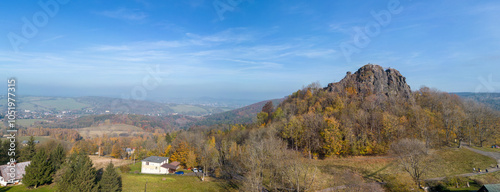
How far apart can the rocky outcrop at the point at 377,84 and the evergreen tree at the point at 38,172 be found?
76.1m

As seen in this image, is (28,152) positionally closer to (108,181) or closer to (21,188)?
(21,188)

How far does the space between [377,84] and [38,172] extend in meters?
87.7

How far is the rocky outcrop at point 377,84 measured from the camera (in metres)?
67.4

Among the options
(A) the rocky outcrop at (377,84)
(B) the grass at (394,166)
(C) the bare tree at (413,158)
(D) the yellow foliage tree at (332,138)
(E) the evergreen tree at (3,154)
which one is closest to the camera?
(C) the bare tree at (413,158)

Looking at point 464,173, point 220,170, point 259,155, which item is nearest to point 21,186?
point 220,170

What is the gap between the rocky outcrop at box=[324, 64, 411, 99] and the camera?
221ft

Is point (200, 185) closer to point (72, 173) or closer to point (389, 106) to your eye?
point (72, 173)

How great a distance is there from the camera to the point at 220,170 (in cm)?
4472

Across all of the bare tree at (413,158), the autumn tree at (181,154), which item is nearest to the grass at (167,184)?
the autumn tree at (181,154)

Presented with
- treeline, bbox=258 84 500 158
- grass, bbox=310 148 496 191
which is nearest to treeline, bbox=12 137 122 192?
grass, bbox=310 148 496 191

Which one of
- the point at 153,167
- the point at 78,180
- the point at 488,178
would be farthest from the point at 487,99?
the point at 78,180

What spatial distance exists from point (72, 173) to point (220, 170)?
26.3 metres

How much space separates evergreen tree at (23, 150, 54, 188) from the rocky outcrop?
7606cm

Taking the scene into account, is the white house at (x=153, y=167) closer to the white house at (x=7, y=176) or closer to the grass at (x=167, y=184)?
the grass at (x=167, y=184)
